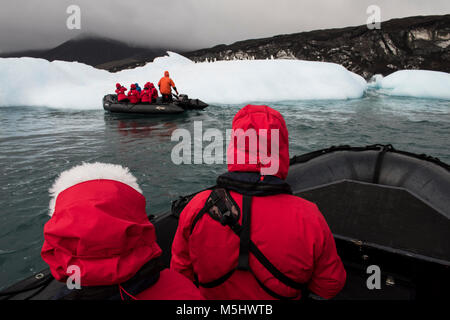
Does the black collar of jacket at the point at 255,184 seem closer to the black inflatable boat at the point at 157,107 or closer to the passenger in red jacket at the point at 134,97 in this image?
the black inflatable boat at the point at 157,107

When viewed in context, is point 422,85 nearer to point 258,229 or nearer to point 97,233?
point 258,229

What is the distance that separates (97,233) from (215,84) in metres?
15.6

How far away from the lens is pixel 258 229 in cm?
102

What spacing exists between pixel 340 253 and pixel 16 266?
116 inches

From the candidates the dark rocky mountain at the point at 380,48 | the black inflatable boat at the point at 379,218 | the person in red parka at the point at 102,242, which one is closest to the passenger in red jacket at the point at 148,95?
the black inflatable boat at the point at 379,218

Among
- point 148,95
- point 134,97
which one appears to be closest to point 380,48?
point 148,95

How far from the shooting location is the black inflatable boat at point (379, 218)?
1646mm

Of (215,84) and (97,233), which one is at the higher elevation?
(215,84)

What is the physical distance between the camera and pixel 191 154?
5996 mm

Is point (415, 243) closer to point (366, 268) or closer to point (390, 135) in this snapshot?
point (366, 268)

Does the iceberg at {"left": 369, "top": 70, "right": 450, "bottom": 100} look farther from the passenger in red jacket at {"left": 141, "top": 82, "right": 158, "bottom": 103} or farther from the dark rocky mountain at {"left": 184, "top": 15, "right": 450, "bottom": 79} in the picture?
the dark rocky mountain at {"left": 184, "top": 15, "right": 450, "bottom": 79}

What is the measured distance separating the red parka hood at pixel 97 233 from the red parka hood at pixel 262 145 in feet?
1.54

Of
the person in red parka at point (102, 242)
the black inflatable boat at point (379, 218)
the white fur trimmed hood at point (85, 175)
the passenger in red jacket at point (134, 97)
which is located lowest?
the black inflatable boat at point (379, 218)

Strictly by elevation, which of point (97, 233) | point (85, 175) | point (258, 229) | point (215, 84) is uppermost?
point (215, 84)
